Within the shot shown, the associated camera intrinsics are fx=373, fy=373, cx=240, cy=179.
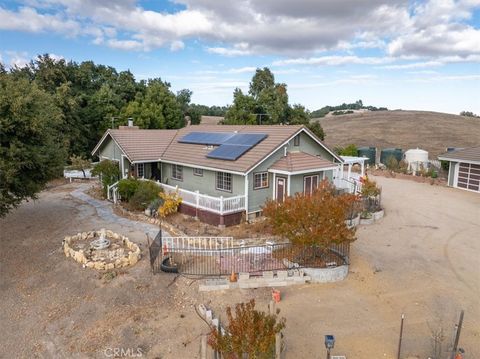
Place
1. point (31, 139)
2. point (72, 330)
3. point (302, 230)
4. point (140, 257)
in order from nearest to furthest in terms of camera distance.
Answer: point (72, 330), point (302, 230), point (140, 257), point (31, 139)

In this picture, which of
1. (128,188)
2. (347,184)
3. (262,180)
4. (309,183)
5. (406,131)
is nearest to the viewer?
(262,180)

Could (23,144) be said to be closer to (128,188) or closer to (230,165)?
(128,188)

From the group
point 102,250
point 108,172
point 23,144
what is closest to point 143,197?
point 108,172

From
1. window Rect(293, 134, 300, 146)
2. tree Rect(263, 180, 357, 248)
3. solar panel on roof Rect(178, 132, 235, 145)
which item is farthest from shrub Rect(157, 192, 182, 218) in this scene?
tree Rect(263, 180, 357, 248)

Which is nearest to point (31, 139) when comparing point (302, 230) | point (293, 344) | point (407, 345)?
point (302, 230)

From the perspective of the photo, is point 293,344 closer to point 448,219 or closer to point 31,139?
point 31,139

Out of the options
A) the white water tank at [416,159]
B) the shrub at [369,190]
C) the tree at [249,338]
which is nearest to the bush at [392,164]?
the white water tank at [416,159]
